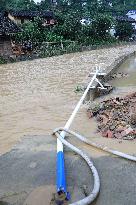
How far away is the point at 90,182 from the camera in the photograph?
4.18 meters

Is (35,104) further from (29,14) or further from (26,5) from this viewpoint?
(26,5)

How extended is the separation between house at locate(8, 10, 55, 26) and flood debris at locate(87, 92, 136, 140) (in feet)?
97.4

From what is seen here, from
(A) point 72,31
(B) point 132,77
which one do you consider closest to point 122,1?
(A) point 72,31

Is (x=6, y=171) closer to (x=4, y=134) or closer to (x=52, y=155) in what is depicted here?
(x=52, y=155)

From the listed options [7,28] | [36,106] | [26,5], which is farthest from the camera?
[26,5]

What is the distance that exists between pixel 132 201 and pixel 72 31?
32.8 m

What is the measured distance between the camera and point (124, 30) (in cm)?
4297

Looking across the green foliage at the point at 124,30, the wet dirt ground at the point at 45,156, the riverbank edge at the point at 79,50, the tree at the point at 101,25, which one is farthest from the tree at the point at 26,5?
the wet dirt ground at the point at 45,156

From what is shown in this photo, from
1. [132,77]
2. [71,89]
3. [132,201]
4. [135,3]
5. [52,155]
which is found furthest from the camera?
[135,3]

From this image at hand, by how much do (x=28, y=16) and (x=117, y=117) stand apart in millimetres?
31861

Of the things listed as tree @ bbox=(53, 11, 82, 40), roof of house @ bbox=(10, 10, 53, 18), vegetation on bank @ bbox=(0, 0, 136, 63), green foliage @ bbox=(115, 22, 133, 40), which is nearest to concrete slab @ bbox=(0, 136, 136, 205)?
vegetation on bank @ bbox=(0, 0, 136, 63)

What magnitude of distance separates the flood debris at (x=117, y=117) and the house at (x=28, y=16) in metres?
29.7

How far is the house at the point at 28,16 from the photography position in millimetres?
36156

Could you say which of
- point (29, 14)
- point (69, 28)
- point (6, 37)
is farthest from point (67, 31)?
point (6, 37)
